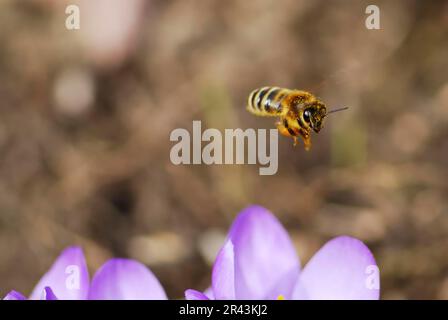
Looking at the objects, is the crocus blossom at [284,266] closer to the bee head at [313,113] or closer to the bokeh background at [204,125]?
the bee head at [313,113]

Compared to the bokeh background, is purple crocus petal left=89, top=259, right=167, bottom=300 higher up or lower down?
lower down

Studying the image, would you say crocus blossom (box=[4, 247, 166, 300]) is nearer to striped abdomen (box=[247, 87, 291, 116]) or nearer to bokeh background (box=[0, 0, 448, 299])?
striped abdomen (box=[247, 87, 291, 116])

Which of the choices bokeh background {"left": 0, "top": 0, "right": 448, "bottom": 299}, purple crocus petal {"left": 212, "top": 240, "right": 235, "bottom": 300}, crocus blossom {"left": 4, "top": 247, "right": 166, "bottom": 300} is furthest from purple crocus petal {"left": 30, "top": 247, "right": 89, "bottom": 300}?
bokeh background {"left": 0, "top": 0, "right": 448, "bottom": 299}

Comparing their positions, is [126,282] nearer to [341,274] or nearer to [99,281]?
[99,281]

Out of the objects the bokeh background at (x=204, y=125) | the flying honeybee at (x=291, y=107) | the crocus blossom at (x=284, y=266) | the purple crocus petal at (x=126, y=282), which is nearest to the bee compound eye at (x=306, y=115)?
the flying honeybee at (x=291, y=107)

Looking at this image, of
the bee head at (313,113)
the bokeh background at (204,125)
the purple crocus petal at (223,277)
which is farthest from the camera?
the bokeh background at (204,125)

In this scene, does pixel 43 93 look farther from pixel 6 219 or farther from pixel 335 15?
pixel 335 15

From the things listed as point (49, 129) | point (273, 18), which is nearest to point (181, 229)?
point (49, 129)
